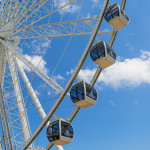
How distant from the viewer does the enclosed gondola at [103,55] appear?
1103 centimetres

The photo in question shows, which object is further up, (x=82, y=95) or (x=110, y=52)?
(x=110, y=52)

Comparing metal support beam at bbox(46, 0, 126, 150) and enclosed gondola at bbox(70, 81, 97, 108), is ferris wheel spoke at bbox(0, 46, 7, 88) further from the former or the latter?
enclosed gondola at bbox(70, 81, 97, 108)

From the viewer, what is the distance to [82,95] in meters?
10.5

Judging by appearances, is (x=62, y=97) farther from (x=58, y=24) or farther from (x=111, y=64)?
(x=58, y=24)

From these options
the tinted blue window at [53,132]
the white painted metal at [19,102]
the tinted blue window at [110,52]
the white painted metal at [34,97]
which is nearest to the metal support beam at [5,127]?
the white painted metal at [19,102]

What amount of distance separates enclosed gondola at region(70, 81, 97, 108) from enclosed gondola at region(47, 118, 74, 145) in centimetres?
102

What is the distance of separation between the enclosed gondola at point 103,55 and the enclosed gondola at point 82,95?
3.91ft

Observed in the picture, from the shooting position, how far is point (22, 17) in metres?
14.9

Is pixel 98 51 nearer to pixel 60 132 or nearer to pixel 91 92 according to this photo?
pixel 91 92

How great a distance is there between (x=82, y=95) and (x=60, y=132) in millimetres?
1768

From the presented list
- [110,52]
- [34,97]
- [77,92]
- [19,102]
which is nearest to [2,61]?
[19,102]

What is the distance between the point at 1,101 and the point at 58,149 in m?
4.08

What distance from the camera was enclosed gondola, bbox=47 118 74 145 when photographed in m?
9.99

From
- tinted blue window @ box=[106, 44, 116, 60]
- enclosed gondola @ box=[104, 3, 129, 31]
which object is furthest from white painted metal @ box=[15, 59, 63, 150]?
enclosed gondola @ box=[104, 3, 129, 31]
